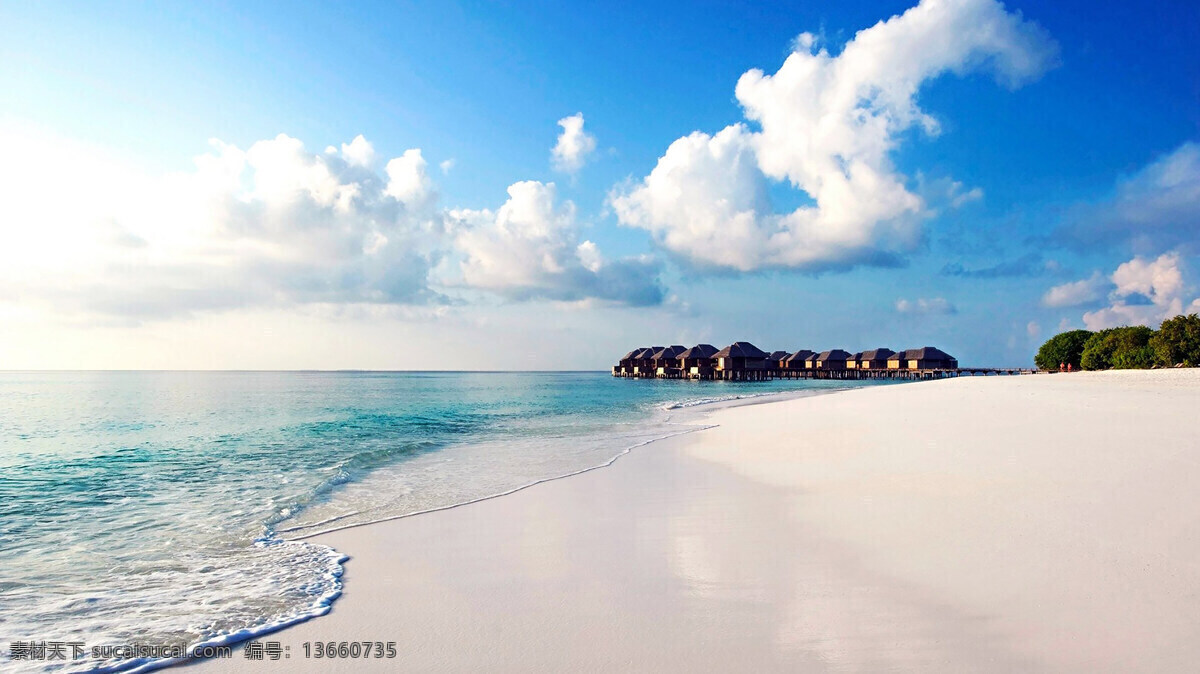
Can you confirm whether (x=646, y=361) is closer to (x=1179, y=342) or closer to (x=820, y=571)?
(x=1179, y=342)

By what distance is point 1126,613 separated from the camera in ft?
10.8

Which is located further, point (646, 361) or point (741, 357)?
point (646, 361)

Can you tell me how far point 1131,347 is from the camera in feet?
128

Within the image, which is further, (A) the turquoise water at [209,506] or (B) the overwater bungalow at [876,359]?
(B) the overwater bungalow at [876,359]

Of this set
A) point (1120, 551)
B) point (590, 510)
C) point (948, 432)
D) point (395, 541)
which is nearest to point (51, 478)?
point (395, 541)

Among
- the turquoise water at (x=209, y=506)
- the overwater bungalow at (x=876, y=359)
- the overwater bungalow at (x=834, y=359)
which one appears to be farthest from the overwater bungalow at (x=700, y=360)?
the turquoise water at (x=209, y=506)

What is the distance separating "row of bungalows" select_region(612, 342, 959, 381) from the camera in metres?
76.7

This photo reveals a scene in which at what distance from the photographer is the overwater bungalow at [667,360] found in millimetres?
91062

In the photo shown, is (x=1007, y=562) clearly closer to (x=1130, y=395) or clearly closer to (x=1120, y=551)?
(x=1120, y=551)

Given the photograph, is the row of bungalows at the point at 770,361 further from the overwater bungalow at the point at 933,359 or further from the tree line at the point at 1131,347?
the tree line at the point at 1131,347

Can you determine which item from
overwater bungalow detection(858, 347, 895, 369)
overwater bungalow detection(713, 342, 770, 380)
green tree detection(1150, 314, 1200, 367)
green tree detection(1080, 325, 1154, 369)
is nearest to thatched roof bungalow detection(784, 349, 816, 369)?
overwater bungalow detection(858, 347, 895, 369)

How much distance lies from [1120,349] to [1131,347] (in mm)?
1061

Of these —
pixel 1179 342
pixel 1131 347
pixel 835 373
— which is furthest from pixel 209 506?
pixel 835 373

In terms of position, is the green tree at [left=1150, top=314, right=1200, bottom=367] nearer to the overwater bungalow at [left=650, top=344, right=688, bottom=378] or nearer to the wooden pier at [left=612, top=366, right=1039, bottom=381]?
the wooden pier at [left=612, top=366, right=1039, bottom=381]
